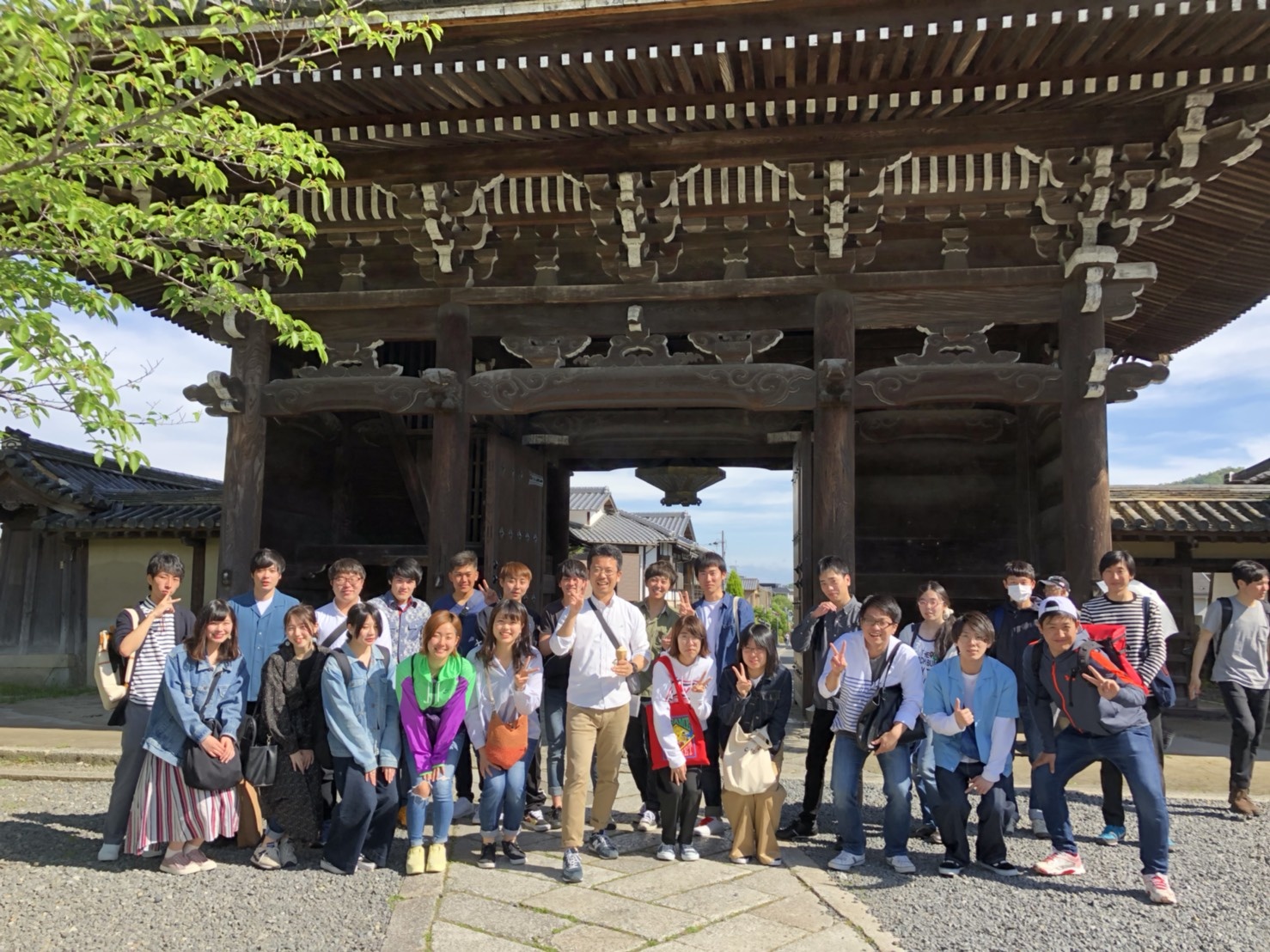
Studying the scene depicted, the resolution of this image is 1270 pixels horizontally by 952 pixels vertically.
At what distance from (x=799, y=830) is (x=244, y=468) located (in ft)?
18.4

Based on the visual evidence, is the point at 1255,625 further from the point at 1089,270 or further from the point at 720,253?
the point at 720,253

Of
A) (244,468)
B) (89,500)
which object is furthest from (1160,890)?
(89,500)

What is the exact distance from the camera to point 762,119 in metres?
6.80

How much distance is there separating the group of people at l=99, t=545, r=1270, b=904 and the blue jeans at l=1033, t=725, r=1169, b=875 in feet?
0.04

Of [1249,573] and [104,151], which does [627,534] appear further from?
[104,151]

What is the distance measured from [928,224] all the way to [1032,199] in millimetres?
816

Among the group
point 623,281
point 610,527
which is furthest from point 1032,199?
point 610,527

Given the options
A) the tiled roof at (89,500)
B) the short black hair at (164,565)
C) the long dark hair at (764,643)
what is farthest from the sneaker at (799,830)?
the tiled roof at (89,500)

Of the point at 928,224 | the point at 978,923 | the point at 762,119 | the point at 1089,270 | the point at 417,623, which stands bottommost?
the point at 978,923

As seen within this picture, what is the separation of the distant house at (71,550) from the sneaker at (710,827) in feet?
28.1

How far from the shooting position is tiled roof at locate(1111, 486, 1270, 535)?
33.1ft

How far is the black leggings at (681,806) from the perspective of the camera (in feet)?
15.6

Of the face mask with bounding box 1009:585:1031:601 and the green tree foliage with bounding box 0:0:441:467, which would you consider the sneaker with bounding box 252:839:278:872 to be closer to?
the green tree foliage with bounding box 0:0:441:467

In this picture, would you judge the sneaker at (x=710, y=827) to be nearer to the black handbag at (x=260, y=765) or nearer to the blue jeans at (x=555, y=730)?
the blue jeans at (x=555, y=730)
